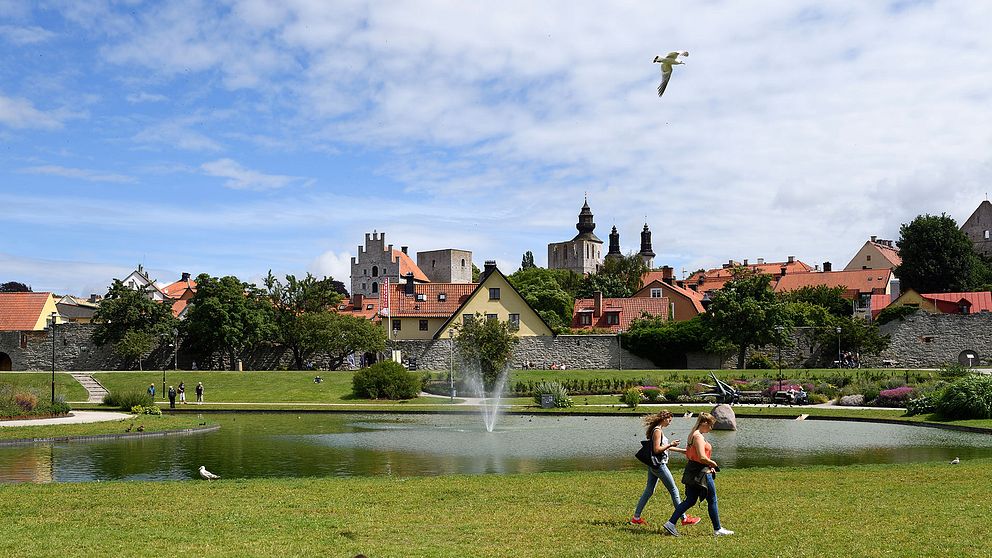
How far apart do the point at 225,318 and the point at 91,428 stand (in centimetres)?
3060

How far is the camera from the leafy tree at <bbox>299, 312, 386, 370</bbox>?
55.2 metres

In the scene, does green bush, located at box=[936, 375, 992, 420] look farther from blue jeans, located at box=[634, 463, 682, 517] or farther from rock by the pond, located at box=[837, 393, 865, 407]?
blue jeans, located at box=[634, 463, 682, 517]

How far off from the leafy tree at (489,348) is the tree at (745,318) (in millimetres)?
15538

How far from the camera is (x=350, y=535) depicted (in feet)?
32.3

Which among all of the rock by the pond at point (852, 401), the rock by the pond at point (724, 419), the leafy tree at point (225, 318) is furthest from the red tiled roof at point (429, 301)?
the rock by the pond at point (724, 419)

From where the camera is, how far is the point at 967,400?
2697cm

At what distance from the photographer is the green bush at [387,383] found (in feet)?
136

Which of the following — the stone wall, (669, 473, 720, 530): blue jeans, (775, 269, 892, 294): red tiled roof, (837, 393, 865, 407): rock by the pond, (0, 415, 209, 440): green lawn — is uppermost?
(775, 269, 892, 294): red tiled roof

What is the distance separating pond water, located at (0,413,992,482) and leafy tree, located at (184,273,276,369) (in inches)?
1095

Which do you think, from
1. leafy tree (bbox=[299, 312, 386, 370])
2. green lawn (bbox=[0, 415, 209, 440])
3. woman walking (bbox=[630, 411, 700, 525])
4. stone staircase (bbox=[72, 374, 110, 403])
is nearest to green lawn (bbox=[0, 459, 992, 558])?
woman walking (bbox=[630, 411, 700, 525])

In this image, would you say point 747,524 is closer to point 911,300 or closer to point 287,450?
point 287,450

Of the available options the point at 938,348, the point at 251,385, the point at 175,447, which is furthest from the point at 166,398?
the point at 938,348

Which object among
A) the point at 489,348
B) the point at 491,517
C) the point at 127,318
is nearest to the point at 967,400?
the point at 491,517

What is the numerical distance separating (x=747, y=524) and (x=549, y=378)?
121ft
